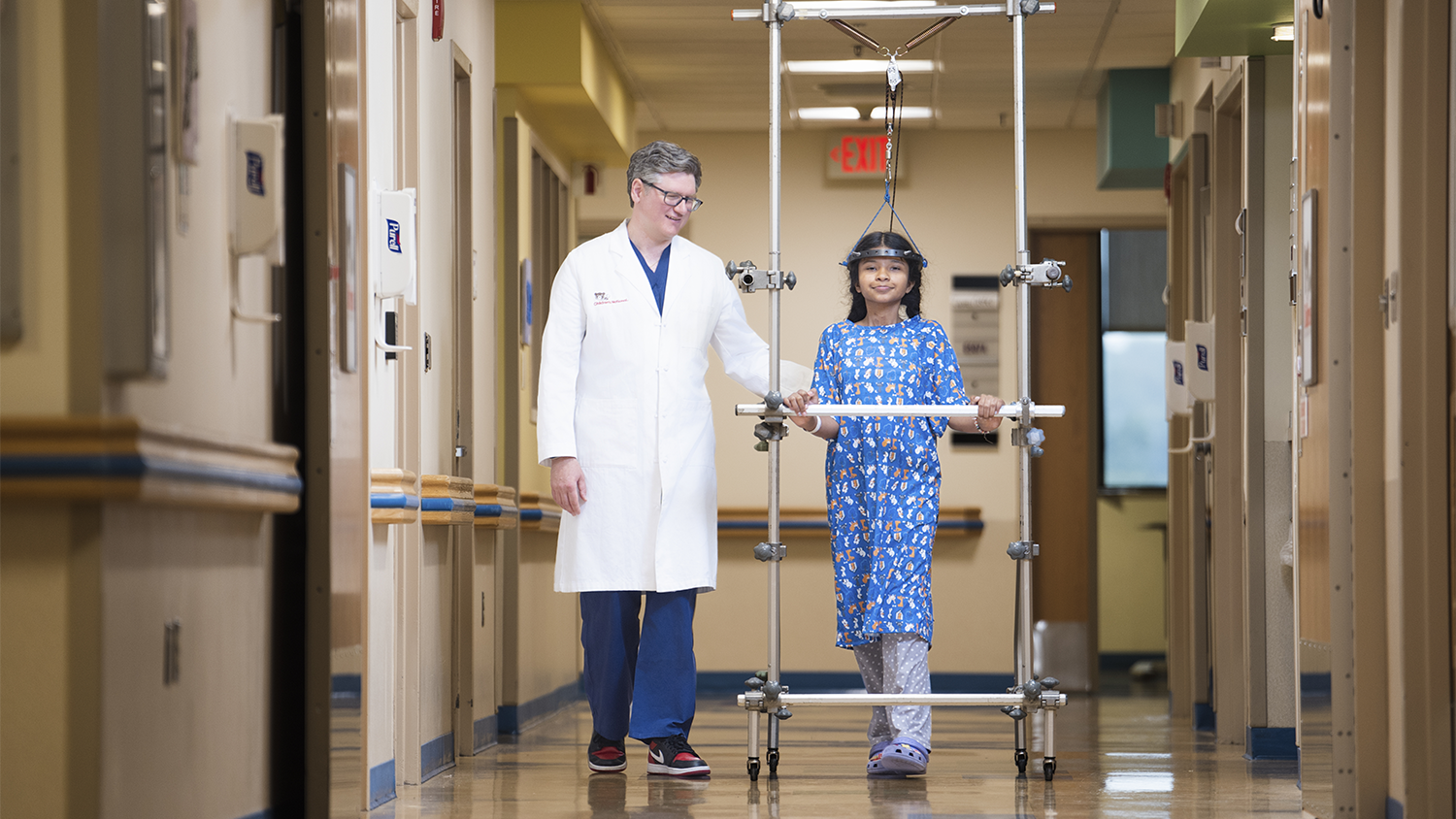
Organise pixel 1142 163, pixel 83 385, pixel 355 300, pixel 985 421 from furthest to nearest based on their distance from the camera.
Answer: pixel 1142 163, pixel 985 421, pixel 355 300, pixel 83 385

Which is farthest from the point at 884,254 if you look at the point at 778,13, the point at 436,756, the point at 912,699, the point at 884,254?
the point at 436,756

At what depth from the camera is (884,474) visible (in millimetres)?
4129

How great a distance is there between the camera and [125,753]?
2195 millimetres

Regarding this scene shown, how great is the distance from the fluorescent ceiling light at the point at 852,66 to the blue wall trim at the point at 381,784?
13.2 ft

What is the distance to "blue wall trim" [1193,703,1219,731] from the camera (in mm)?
5879

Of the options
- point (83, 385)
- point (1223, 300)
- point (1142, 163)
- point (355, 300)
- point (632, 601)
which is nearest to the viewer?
point (83, 385)

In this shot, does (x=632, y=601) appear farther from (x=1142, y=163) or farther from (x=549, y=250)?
(x=1142, y=163)

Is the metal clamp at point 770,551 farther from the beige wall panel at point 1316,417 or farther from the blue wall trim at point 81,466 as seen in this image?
the blue wall trim at point 81,466

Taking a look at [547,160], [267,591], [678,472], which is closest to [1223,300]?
[678,472]

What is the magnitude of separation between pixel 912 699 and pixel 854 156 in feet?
15.6

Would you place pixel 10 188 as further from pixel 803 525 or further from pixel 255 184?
pixel 803 525

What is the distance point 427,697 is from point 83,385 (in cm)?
239

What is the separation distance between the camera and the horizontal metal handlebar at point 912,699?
151 inches

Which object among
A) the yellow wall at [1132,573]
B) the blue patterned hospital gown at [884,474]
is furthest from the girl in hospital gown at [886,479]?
the yellow wall at [1132,573]
